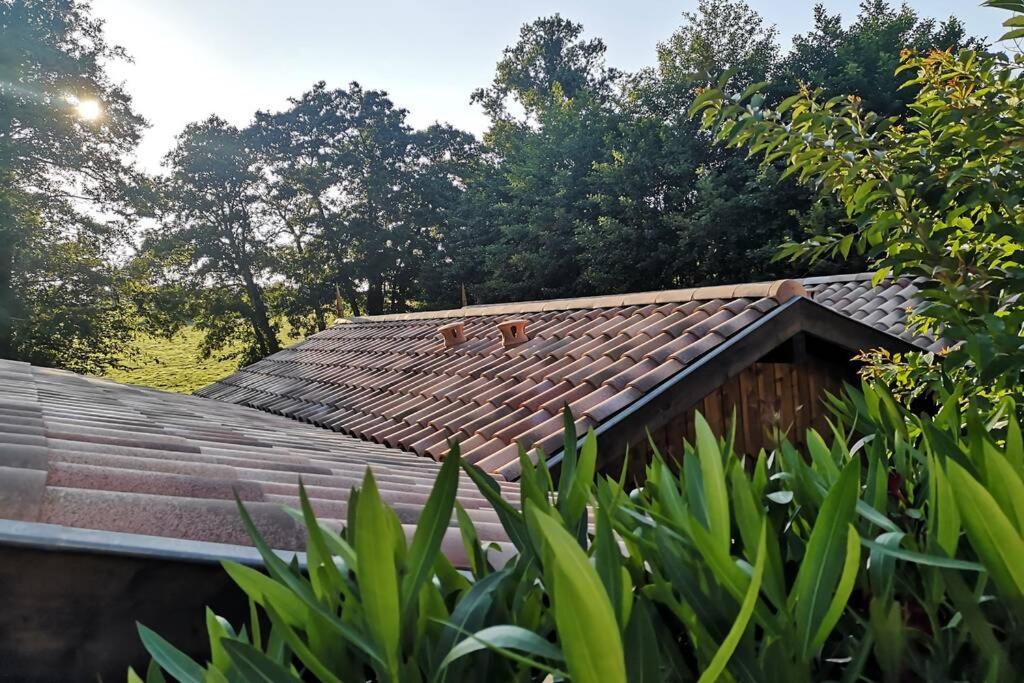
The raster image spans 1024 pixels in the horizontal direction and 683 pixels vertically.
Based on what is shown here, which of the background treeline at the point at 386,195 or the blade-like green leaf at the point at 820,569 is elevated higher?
the background treeline at the point at 386,195

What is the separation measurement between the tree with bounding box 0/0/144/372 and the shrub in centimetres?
1908

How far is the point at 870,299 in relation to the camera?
938 cm

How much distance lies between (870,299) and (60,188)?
20.5m

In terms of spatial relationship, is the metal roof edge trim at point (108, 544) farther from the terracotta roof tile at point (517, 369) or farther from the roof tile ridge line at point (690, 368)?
the roof tile ridge line at point (690, 368)

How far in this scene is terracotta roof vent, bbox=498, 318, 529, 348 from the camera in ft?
18.6

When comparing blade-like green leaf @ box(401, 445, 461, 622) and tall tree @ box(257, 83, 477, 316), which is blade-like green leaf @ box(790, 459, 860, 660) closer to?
blade-like green leaf @ box(401, 445, 461, 622)

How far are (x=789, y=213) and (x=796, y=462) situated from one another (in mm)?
17206

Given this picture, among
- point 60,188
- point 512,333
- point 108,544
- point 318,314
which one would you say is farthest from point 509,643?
point 318,314

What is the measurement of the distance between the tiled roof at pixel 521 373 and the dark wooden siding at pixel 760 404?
1.46 feet

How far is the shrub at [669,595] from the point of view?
0.52m

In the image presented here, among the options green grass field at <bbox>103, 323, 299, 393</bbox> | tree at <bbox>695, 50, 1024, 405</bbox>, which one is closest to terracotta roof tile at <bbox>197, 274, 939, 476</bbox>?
tree at <bbox>695, 50, 1024, 405</bbox>

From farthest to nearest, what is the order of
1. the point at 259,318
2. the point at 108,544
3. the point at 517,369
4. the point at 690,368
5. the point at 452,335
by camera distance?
the point at 259,318
the point at 452,335
the point at 517,369
the point at 690,368
the point at 108,544

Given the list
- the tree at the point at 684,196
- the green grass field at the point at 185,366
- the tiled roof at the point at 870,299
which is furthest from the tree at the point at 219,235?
the tiled roof at the point at 870,299

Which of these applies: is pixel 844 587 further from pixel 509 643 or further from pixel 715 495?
pixel 509 643
